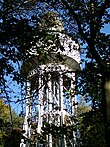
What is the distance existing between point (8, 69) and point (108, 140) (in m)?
2.28

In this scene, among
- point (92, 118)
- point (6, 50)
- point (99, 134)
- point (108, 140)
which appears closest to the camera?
point (108, 140)

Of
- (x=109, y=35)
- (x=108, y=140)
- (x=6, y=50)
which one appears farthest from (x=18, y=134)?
(x=109, y=35)

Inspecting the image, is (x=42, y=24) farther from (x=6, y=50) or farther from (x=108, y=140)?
(x=108, y=140)

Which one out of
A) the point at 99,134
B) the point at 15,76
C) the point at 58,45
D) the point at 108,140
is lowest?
the point at 108,140

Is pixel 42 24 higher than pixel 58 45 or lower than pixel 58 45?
higher

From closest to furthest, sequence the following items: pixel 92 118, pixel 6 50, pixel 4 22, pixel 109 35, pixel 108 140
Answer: pixel 108 140 < pixel 4 22 < pixel 6 50 < pixel 109 35 < pixel 92 118

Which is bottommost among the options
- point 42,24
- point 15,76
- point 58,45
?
point 15,76

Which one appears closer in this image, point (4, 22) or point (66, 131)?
point (4, 22)

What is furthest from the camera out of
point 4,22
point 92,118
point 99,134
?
point 99,134

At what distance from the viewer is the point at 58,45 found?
6238mm

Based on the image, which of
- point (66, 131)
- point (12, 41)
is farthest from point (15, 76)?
point (66, 131)

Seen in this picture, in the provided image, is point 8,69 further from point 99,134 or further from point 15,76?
point 99,134

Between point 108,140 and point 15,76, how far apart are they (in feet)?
7.62

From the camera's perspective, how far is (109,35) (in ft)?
20.1
